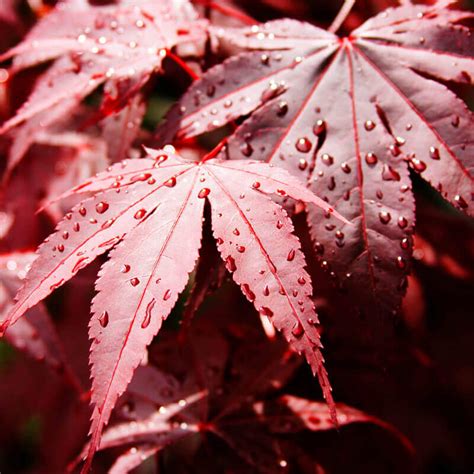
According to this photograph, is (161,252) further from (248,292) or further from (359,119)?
(359,119)

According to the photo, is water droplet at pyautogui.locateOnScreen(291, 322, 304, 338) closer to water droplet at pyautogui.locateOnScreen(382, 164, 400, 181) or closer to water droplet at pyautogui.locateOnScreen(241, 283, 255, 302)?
water droplet at pyautogui.locateOnScreen(241, 283, 255, 302)

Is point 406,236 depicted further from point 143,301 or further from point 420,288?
point 420,288

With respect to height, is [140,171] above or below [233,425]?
above

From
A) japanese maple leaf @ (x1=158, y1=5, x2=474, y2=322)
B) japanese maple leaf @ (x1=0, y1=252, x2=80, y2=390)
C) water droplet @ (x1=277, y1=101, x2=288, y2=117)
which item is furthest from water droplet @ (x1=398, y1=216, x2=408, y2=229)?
japanese maple leaf @ (x1=0, y1=252, x2=80, y2=390)

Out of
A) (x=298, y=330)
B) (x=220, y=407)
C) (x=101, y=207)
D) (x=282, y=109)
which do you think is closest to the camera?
(x=298, y=330)

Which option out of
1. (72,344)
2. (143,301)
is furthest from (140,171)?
(72,344)

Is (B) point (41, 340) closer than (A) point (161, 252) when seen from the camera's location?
No

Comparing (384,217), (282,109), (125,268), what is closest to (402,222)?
(384,217)
